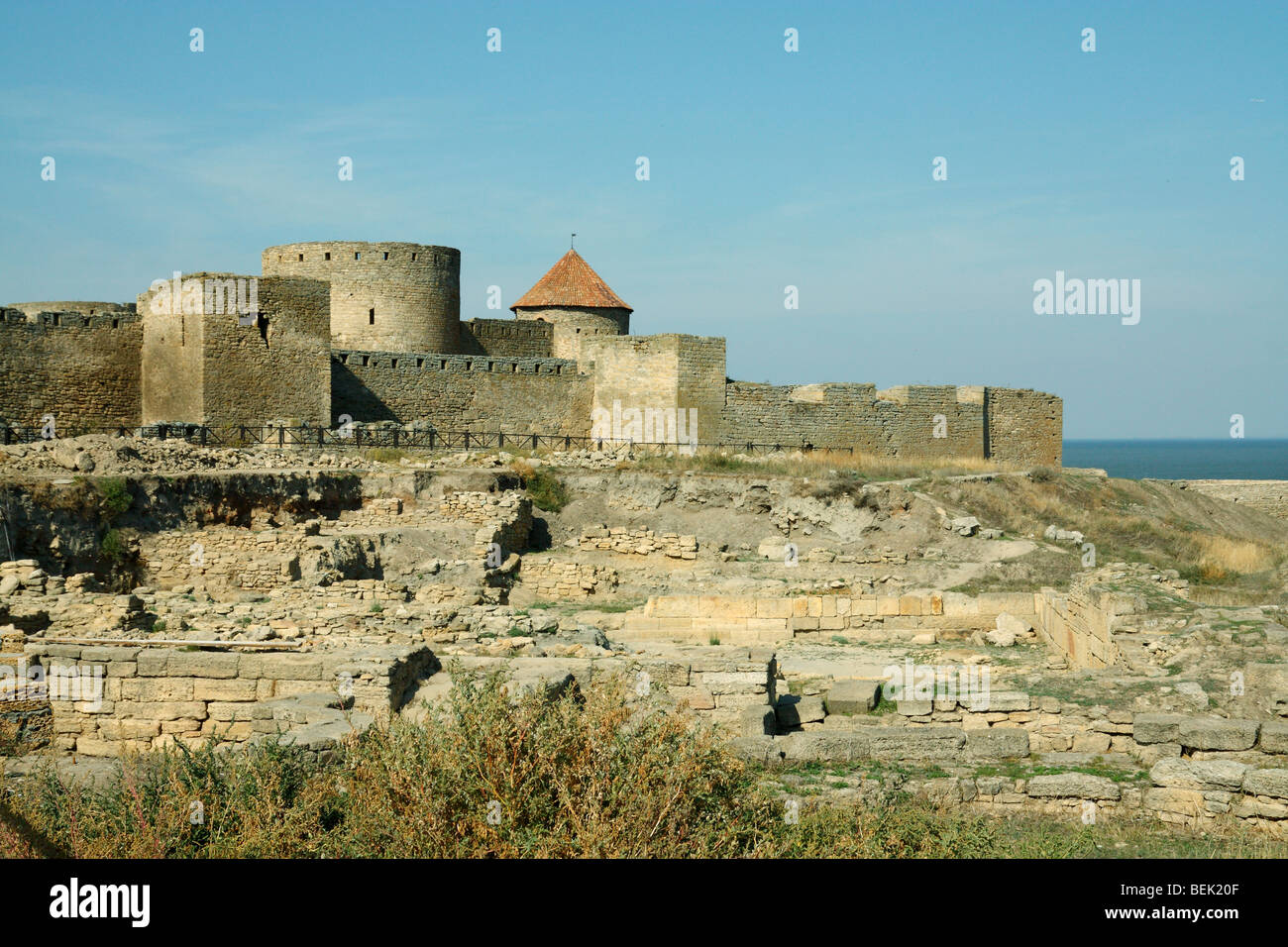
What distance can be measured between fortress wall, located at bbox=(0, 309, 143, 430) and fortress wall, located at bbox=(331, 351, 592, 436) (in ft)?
14.7

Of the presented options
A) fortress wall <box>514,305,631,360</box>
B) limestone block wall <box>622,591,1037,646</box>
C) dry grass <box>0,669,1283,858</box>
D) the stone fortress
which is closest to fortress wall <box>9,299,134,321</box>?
the stone fortress

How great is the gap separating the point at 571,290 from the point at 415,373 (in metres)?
7.96

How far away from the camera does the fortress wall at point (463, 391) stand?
28.8 metres

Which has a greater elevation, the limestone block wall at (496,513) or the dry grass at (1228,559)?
the limestone block wall at (496,513)

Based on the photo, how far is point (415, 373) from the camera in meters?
29.3

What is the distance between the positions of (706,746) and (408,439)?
2177 cm

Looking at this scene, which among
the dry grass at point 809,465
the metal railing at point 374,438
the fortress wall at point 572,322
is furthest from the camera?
the fortress wall at point 572,322

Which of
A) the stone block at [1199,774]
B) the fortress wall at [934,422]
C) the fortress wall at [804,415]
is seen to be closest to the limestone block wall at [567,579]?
the fortress wall at [804,415]

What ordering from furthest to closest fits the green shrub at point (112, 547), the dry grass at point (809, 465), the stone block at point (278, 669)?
the dry grass at point (809, 465) → the green shrub at point (112, 547) → the stone block at point (278, 669)

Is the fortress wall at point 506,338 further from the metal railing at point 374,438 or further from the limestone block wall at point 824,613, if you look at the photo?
the limestone block wall at point 824,613

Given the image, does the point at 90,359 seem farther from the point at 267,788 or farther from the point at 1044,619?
the point at 267,788

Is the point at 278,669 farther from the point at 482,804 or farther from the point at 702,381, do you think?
the point at 702,381

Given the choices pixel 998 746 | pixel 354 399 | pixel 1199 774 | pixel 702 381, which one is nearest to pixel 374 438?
pixel 354 399
